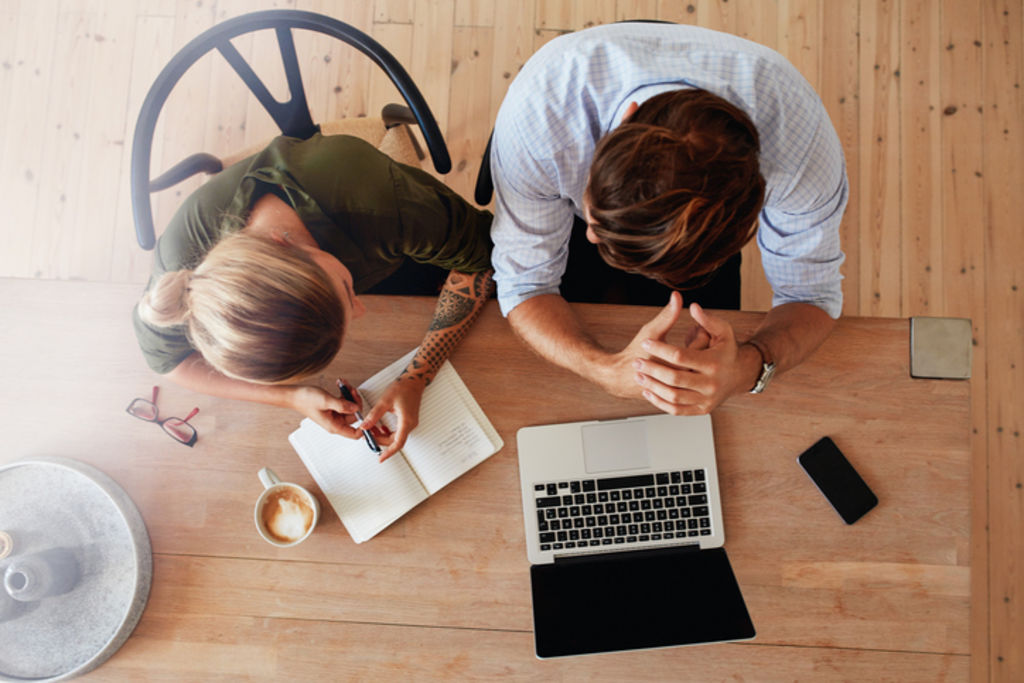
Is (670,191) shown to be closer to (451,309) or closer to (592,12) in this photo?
(451,309)

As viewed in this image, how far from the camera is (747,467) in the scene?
1.14m

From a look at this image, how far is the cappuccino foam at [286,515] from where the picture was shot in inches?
43.9

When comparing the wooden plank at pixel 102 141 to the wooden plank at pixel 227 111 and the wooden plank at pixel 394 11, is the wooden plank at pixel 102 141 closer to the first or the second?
the wooden plank at pixel 227 111

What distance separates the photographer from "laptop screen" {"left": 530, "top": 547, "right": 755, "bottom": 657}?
105 centimetres

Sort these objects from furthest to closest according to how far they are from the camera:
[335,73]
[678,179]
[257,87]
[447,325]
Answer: [335,73], [257,87], [447,325], [678,179]

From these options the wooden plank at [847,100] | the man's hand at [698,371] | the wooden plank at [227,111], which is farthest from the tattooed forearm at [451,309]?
the wooden plank at [847,100]

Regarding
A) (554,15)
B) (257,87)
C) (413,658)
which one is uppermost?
(554,15)

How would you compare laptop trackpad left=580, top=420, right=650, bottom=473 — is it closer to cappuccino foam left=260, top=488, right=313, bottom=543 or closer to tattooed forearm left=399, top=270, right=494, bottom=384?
tattooed forearm left=399, top=270, right=494, bottom=384

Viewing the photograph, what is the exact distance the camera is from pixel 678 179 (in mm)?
825

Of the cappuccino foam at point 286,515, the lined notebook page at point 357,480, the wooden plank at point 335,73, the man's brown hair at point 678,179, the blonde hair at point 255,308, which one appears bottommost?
the cappuccino foam at point 286,515

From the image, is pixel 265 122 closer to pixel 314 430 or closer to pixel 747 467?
pixel 314 430

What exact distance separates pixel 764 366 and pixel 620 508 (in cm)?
36

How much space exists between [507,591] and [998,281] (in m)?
1.86

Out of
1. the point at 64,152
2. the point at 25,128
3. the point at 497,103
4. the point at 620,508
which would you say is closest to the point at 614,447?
the point at 620,508
